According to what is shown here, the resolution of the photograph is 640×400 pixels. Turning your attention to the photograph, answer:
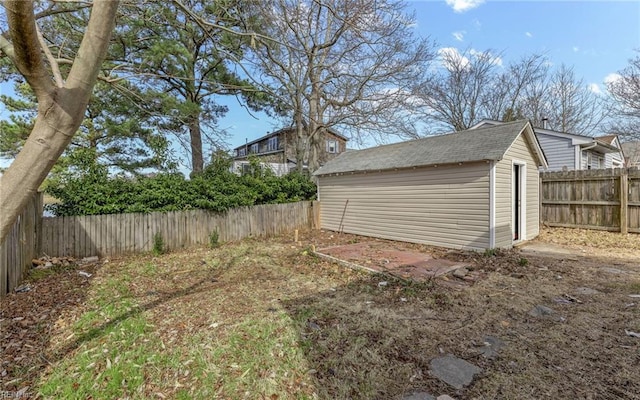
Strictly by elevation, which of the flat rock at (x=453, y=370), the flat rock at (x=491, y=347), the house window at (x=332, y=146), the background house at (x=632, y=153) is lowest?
the flat rock at (x=453, y=370)

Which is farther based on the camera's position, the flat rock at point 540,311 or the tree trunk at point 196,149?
the tree trunk at point 196,149

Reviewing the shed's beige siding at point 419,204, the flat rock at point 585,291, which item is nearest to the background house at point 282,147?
the shed's beige siding at point 419,204

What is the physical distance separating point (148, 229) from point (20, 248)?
2.88 metres

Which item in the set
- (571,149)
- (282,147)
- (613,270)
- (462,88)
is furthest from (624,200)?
(282,147)

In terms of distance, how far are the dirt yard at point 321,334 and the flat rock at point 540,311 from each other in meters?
0.01

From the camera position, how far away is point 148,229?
7699mm

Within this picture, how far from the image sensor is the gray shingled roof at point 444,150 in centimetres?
697

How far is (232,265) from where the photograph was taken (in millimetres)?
6355

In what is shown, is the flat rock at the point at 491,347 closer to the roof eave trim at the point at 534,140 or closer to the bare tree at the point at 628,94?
the roof eave trim at the point at 534,140

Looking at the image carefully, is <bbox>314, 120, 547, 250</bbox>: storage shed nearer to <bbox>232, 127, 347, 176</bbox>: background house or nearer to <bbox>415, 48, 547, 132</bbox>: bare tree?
<bbox>232, 127, 347, 176</bbox>: background house

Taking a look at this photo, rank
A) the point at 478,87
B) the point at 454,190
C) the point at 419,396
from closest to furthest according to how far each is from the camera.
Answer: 1. the point at 419,396
2. the point at 454,190
3. the point at 478,87

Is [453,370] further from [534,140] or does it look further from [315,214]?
[315,214]

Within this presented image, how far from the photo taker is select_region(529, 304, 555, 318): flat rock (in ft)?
12.0

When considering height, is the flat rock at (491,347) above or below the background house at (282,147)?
below
